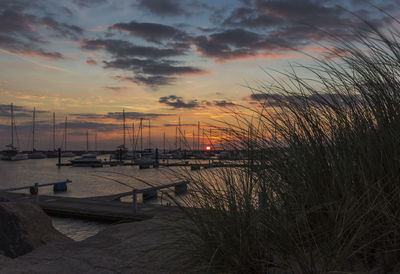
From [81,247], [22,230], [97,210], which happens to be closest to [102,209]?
[97,210]

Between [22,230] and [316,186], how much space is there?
4844 mm

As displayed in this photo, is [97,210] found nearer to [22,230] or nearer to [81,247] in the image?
[22,230]

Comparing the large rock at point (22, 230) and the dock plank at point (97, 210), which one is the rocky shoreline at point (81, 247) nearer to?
the large rock at point (22, 230)

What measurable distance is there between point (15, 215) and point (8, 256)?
0.75 metres

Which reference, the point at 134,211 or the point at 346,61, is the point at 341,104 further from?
the point at 134,211

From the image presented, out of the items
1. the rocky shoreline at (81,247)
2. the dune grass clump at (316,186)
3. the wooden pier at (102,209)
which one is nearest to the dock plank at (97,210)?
the wooden pier at (102,209)

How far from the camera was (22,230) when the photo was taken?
5309 mm

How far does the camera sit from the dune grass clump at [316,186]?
2.18 metres

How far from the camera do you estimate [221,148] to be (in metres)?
3.62

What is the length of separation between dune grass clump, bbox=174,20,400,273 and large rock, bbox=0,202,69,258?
3.54 m

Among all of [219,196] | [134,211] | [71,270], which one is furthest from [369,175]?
[134,211]

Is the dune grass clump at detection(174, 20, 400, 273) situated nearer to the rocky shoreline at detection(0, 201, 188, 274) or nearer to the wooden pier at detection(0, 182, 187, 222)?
the rocky shoreline at detection(0, 201, 188, 274)

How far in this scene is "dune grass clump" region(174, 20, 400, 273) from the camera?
2184 mm

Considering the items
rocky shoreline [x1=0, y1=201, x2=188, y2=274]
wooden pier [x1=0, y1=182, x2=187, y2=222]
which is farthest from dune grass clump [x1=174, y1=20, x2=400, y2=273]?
wooden pier [x1=0, y1=182, x2=187, y2=222]
